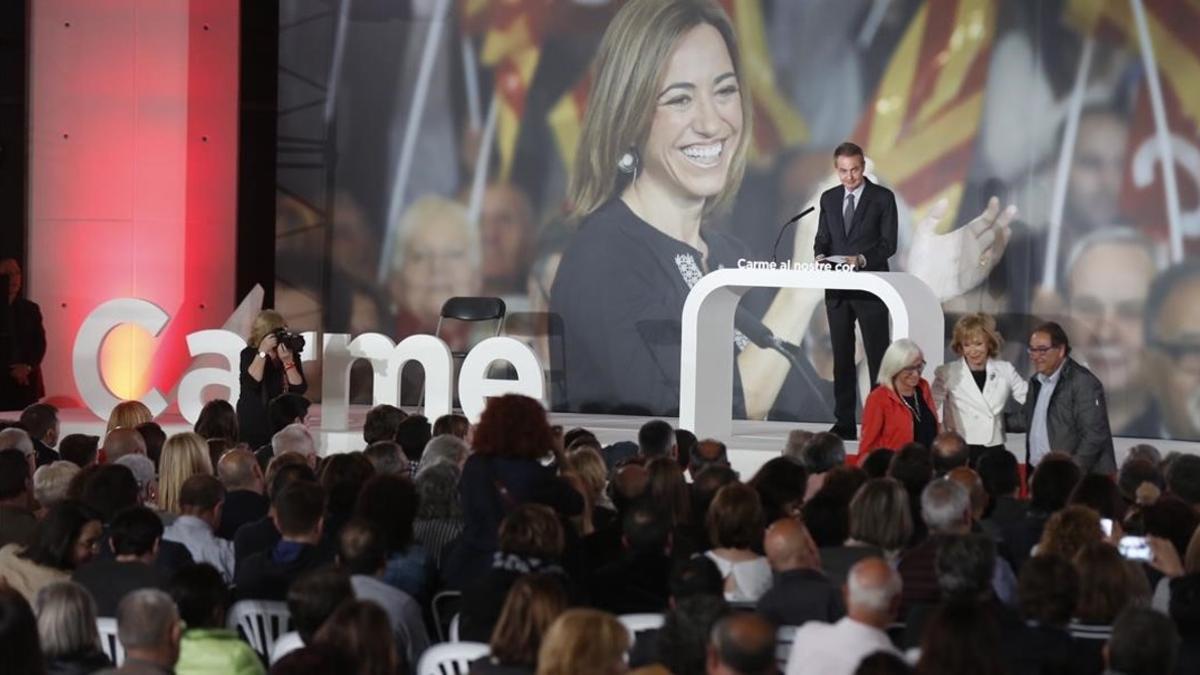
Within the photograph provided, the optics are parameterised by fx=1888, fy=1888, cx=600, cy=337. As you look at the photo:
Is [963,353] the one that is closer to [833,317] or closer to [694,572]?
[833,317]

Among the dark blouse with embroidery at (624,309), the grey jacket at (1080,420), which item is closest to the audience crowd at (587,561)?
the grey jacket at (1080,420)

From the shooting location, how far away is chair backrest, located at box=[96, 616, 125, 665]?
4.68 metres

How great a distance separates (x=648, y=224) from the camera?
12867mm

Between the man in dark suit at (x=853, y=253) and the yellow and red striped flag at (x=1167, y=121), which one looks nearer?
the man in dark suit at (x=853, y=253)

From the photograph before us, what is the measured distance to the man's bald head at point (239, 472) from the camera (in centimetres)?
643

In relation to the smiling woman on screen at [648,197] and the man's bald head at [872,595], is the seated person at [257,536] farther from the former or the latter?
the smiling woman on screen at [648,197]

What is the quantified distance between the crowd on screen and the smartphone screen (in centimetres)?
6

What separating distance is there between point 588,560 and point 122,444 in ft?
8.02

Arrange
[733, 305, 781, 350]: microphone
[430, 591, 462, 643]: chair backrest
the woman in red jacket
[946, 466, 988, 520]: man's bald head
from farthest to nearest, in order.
A: [733, 305, 781, 350]: microphone < the woman in red jacket < [946, 466, 988, 520]: man's bald head < [430, 591, 462, 643]: chair backrest

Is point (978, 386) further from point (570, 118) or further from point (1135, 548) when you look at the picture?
point (570, 118)

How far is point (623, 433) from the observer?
36.0ft

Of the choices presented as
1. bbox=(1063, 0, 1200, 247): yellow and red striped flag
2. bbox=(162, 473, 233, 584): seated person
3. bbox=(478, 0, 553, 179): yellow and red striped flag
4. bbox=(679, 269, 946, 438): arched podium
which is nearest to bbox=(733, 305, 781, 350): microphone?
bbox=(478, 0, 553, 179): yellow and red striped flag

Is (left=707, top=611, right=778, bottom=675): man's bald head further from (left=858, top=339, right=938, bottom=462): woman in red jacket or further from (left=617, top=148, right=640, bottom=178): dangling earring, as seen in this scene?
(left=617, top=148, right=640, bottom=178): dangling earring

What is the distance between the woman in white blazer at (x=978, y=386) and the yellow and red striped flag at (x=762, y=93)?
14.2ft
